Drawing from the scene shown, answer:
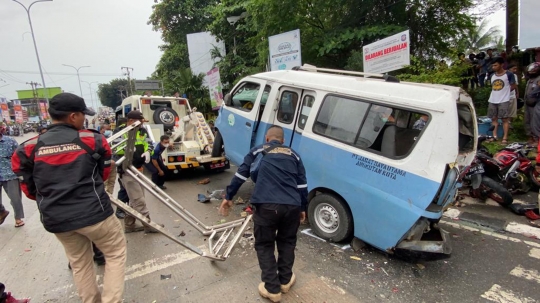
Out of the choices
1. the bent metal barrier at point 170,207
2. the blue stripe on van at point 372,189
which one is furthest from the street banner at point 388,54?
the bent metal barrier at point 170,207

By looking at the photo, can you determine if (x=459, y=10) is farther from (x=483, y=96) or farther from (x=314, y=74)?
(x=314, y=74)

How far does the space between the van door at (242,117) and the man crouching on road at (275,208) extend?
7.27 ft

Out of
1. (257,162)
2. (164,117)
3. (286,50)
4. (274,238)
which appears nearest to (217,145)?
(164,117)

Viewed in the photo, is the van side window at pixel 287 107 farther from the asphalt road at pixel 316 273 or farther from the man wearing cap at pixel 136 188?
the man wearing cap at pixel 136 188

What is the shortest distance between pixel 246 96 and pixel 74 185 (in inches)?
144

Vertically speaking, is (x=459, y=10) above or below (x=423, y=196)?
above

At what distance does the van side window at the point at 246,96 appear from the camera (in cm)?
529

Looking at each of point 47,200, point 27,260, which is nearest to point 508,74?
point 47,200

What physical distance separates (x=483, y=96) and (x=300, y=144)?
313 inches

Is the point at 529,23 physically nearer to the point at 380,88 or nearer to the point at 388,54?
the point at 388,54

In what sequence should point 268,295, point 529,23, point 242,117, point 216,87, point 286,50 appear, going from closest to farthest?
point 268,295 < point 242,117 < point 529,23 < point 286,50 < point 216,87

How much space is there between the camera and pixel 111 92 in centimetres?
7981

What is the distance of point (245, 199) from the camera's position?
5941mm

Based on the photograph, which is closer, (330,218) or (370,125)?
(370,125)
